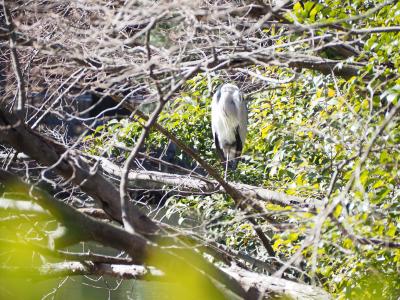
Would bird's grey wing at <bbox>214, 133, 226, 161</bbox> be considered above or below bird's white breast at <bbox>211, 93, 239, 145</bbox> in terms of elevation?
below

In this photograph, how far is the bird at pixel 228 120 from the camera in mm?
6344

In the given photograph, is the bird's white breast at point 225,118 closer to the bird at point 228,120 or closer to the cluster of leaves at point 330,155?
the bird at point 228,120

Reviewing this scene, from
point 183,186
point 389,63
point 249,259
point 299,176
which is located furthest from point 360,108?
point 183,186

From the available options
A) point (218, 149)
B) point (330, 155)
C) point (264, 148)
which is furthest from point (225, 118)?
point (330, 155)

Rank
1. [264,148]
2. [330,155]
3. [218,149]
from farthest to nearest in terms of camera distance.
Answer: [218,149], [264,148], [330,155]

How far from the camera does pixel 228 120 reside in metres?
6.83

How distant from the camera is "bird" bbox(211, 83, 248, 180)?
20.8ft

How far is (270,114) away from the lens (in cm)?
545

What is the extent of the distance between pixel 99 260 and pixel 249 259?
91 cm

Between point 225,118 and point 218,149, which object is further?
point 225,118

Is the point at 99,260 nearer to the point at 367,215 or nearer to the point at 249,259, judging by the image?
the point at 249,259

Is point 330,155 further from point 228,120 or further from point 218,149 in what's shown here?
point 228,120

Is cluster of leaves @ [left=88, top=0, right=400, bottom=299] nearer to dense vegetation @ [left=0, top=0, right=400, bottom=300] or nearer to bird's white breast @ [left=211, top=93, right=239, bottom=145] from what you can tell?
dense vegetation @ [left=0, top=0, right=400, bottom=300]

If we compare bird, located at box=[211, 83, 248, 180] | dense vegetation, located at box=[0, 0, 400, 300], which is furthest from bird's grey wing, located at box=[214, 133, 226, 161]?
dense vegetation, located at box=[0, 0, 400, 300]
